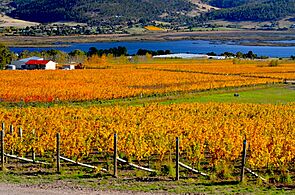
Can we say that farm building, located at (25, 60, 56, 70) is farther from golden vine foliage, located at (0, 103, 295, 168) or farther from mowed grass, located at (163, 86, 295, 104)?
golden vine foliage, located at (0, 103, 295, 168)

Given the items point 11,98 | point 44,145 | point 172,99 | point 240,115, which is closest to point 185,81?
point 172,99

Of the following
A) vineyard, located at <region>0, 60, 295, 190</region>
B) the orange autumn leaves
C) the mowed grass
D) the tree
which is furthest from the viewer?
the tree

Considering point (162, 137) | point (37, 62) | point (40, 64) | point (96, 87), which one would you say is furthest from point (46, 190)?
point (37, 62)

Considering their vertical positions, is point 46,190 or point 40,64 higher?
point 46,190

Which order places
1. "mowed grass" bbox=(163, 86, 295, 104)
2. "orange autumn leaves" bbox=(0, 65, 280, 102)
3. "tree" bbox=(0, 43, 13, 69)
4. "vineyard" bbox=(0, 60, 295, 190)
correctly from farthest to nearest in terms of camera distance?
"tree" bbox=(0, 43, 13, 69) → "orange autumn leaves" bbox=(0, 65, 280, 102) → "mowed grass" bbox=(163, 86, 295, 104) → "vineyard" bbox=(0, 60, 295, 190)

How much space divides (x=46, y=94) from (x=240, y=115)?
23229 millimetres

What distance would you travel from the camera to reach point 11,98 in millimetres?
48250

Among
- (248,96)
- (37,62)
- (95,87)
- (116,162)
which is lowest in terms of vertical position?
(37,62)

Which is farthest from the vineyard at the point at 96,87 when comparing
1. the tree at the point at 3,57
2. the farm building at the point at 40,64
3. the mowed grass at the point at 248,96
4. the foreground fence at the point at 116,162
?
the tree at the point at 3,57

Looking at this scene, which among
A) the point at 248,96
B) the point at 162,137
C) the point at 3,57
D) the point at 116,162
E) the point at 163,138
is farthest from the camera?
the point at 3,57

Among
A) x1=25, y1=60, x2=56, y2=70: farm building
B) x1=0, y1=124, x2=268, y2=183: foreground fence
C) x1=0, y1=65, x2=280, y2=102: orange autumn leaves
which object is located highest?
x1=0, y1=124, x2=268, y2=183: foreground fence

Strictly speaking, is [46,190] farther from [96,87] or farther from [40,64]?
[40,64]

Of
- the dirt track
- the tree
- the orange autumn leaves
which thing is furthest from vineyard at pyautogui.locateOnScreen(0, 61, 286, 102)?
the tree

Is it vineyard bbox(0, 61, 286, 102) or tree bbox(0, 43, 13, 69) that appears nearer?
vineyard bbox(0, 61, 286, 102)
